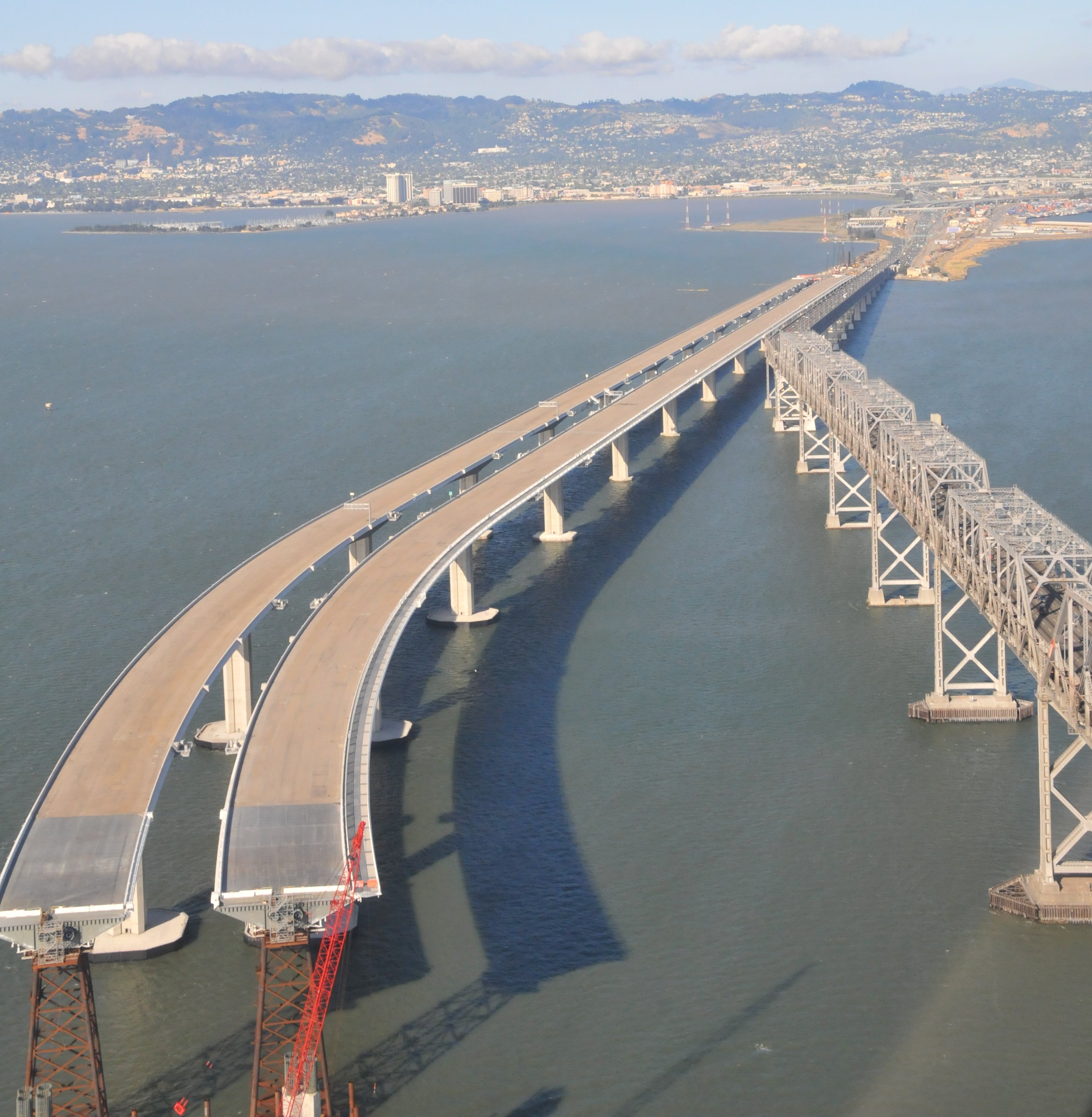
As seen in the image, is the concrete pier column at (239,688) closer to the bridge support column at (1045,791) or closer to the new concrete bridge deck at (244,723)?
the new concrete bridge deck at (244,723)

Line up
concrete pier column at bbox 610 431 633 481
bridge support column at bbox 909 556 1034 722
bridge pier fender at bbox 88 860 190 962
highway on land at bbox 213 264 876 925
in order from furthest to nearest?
concrete pier column at bbox 610 431 633 481
bridge support column at bbox 909 556 1034 722
bridge pier fender at bbox 88 860 190 962
highway on land at bbox 213 264 876 925

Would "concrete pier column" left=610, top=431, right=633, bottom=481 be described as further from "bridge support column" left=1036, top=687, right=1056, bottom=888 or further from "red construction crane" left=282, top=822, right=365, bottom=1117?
"red construction crane" left=282, top=822, right=365, bottom=1117

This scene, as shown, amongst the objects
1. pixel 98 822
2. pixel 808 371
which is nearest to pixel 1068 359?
pixel 808 371

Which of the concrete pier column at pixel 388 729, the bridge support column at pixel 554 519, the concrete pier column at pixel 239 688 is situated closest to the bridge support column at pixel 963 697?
the concrete pier column at pixel 388 729

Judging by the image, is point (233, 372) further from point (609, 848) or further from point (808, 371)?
point (609, 848)

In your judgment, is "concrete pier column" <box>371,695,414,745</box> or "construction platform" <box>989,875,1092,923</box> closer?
"construction platform" <box>989,875,1092,923</box>

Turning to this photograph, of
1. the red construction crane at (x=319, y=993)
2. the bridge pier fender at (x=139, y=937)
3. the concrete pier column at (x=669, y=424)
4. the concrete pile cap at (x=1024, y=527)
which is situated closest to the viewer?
the red construction crane at (x=319, y=993)

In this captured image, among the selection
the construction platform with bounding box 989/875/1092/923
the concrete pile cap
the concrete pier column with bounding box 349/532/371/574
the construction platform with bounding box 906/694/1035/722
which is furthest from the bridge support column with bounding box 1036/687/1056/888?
the concrete pier column with bounding box 349/532/371/574
